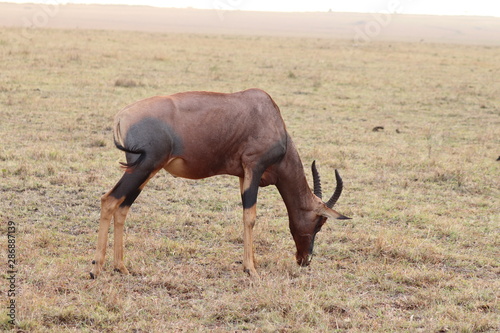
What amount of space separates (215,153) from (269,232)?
1789 millimetres

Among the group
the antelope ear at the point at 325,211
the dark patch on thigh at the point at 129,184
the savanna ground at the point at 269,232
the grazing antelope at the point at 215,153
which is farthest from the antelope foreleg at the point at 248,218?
the dark patch on thigh at the point at 129,184

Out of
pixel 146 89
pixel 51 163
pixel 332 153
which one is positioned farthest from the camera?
pixel 146 89

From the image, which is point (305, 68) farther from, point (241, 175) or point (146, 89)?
point (241, 175)

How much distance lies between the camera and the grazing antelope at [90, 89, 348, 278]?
5.86 metres

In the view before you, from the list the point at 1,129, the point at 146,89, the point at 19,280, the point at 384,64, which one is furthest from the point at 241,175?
the point at 384,64

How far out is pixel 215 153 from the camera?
6.22 metres

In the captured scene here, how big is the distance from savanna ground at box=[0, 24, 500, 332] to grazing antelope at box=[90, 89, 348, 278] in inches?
19.4

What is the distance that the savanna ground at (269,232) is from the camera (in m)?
5.34

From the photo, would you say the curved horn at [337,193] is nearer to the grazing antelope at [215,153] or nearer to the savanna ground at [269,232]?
the grazing antelope at [215,153]

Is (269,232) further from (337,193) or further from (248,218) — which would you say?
(337,193)

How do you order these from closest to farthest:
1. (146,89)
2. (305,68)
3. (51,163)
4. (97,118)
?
(51,163) → (97,118) → (146,89) → (305,68)

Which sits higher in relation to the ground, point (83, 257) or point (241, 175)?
point (241, 175)

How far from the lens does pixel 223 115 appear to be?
6285 millimetres

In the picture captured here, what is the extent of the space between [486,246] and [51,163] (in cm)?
628
